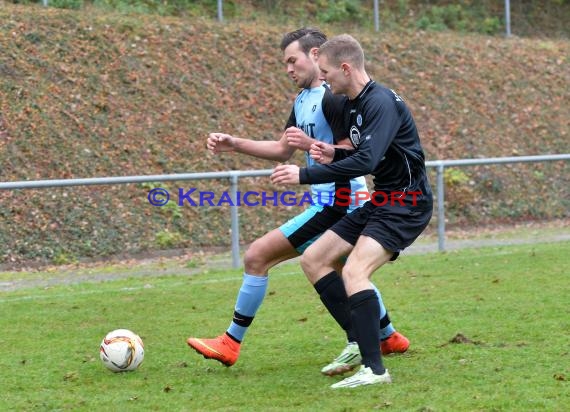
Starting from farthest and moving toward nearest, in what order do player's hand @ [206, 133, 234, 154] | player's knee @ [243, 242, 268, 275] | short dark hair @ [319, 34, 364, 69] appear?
player's hand @ [206, 133, 234, 154] < player's knee @ [243, 242, 268, 275] < short dark hair @ [319, 34, 364, 69]

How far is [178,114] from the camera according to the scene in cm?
1762

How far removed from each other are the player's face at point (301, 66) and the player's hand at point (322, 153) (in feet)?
2.31

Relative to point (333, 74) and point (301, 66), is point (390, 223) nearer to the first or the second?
point (333, 74)

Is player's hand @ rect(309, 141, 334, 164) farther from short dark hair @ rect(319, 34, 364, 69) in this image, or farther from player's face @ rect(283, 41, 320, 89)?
player's face @ rect(283, 41, 320, 89)

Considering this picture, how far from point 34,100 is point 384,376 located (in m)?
11.5

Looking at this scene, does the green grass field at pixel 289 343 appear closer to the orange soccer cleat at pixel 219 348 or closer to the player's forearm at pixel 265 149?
the orange soccer cleat at pixel 219 348

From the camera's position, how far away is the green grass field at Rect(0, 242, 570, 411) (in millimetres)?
5734

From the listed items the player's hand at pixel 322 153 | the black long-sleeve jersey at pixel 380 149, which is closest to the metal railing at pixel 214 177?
the player's hand at pixel 322 153

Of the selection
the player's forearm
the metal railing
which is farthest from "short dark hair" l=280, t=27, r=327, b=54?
the metal railing

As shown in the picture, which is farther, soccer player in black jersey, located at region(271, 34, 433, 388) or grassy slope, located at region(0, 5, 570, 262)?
grassy slope, located at region(0, 5, 570, 262)

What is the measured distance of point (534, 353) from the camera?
22.1 feet

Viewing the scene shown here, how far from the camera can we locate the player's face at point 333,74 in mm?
6145

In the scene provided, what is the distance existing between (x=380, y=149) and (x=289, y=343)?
2270 millimetres

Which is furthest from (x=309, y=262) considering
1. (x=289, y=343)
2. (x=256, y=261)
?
(x=289, y=343)
